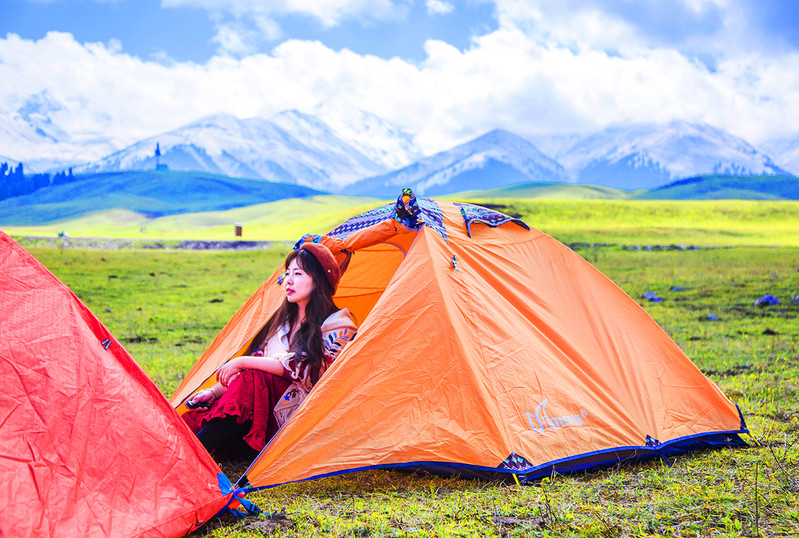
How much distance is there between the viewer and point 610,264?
33.1 metres

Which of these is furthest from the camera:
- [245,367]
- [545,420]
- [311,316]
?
[311,316]

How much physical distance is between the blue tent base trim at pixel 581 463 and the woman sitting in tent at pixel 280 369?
708mm

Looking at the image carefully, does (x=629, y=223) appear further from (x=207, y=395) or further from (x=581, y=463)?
(x=207, y=395)

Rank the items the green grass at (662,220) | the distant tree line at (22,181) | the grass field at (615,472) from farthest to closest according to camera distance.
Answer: the distant tree line at (22,181) < the green grass at (662,220) < the grass field at (615,472)

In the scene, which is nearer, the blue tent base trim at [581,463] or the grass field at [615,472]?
the grass field at [615,472]

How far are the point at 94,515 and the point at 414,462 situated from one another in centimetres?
240

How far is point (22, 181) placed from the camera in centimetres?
18750

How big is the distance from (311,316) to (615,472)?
325cm

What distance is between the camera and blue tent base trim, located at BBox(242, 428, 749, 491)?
17.1 ft

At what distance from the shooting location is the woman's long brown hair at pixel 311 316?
6090 mm

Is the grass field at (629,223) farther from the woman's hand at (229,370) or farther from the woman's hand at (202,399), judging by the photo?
the woman's hand at (229,370)

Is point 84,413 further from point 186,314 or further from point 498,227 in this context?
point 186,314

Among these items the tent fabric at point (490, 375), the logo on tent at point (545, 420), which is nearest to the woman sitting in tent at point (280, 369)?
the tent fabric at point (490, 375)

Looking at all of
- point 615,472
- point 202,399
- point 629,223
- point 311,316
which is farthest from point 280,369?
point 629,223
